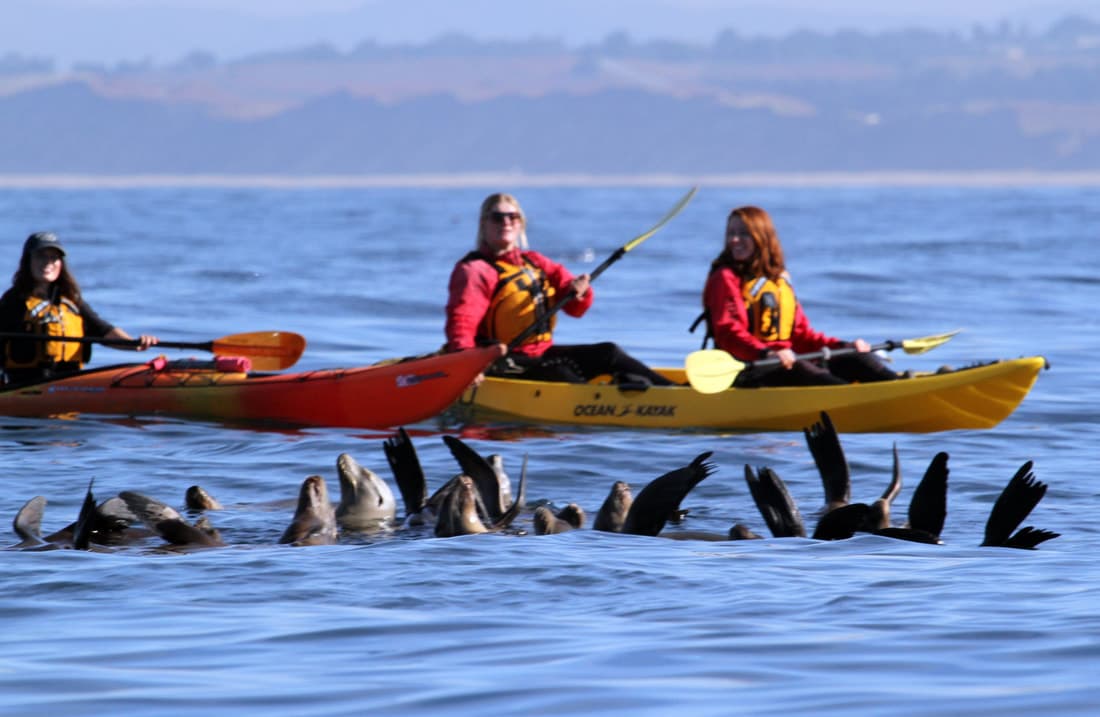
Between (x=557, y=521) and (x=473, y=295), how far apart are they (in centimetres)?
373

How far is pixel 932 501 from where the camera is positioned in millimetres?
6629

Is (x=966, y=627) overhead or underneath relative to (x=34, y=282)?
underneath

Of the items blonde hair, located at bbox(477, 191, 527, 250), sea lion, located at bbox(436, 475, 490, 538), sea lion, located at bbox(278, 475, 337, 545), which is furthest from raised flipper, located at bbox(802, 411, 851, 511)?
blonde hair, located at bbox(477, 191, 527, 250)

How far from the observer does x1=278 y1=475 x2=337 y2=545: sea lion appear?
6.58 metres

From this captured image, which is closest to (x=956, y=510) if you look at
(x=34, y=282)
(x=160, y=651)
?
(x=160, y=651)

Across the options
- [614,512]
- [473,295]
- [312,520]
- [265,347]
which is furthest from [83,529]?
[265,347]

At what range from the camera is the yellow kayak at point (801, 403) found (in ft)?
34.0

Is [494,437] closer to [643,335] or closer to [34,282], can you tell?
[34,282]

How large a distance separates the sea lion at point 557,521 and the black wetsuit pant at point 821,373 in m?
3.64

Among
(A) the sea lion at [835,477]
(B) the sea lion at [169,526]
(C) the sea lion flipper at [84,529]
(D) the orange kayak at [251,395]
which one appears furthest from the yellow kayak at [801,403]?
(C) the sea lion flipper at [84,529]

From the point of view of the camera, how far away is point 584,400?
10.6 meters

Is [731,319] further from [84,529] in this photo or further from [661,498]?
[84,529]

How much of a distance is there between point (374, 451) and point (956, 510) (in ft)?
11.7

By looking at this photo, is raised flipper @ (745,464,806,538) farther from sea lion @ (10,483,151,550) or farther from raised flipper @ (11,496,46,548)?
raised flipper @ (11,496,46,548)
